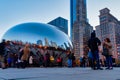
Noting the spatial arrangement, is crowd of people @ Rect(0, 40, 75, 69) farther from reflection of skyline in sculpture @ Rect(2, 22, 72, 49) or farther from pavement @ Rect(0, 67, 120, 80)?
pavement @ Rect(0, 67, 120, 80)

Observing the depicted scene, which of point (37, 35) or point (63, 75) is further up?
point (37, 35)

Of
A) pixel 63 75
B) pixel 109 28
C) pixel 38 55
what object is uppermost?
pixel 109 28

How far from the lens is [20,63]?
56.6ft

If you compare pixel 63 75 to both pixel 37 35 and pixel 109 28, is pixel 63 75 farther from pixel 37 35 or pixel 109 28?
pixel 109 28

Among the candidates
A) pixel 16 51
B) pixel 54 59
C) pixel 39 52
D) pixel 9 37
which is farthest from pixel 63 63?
pixel 9 37

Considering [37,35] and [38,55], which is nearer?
[38,55]

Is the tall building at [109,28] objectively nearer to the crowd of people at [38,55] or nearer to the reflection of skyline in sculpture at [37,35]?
the reflection of skyline in sculpture at [37,35]

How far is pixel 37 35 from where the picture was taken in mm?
24141

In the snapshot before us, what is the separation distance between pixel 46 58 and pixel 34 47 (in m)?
2.54

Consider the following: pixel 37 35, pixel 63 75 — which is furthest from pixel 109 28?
pixel 63 75

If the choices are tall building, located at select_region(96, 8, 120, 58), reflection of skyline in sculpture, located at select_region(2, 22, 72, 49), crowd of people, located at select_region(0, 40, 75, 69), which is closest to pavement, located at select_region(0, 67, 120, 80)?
crowd of people, located at select_region(0, 40, 75, 69)

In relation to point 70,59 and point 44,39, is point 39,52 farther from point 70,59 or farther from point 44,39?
point 70,59

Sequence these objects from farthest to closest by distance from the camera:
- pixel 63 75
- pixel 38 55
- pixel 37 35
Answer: pixel 37 35 → pixel 38 55 → pixel 63 75

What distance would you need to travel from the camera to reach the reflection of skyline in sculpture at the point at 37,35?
23797 mm
